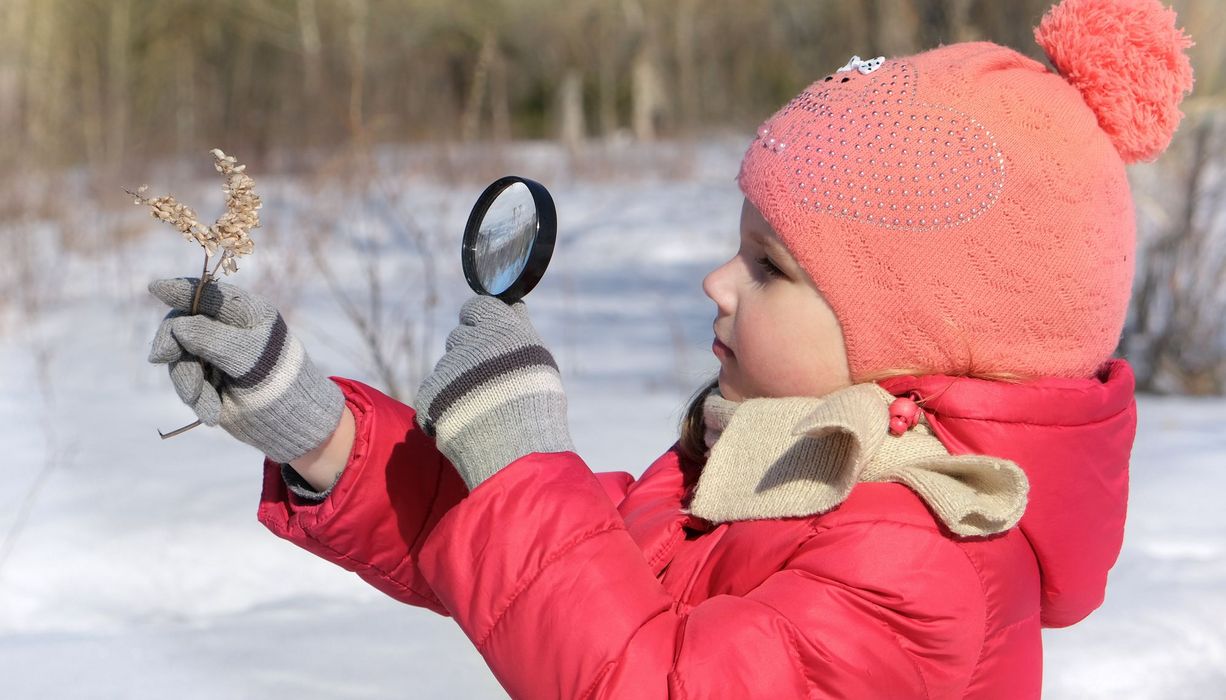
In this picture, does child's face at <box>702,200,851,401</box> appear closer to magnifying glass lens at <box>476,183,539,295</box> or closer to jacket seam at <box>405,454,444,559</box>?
magnifying glass lens at <box>476,183,539,295</box>

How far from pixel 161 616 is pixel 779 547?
1.93 m

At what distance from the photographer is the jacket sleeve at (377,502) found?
1.62 meters

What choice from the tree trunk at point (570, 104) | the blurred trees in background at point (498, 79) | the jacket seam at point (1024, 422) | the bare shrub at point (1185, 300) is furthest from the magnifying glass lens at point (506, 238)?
the tree trunk at point (570, 104)

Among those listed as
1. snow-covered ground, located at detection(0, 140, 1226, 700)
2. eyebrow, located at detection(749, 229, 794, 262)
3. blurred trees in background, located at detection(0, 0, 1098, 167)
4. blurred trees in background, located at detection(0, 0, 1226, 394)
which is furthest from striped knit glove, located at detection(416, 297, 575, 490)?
blurred trees in background, located at detection(0, 0, 1098, 167)

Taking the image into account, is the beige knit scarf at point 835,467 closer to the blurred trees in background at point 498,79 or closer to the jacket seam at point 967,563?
the jacket seam at point 967,563

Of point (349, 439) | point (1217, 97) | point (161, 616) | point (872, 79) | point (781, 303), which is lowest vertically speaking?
point (161, 616)

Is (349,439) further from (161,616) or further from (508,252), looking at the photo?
(161,616)

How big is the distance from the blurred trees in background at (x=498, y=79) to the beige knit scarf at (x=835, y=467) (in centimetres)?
225

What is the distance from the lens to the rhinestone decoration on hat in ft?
4.56

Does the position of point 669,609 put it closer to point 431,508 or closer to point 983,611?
point 983,611

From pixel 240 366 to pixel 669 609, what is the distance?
55cm

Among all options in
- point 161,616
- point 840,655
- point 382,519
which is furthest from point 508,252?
point 161,616

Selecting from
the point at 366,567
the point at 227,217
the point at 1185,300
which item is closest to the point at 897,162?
the point at 227,217

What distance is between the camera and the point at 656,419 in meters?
4.25
